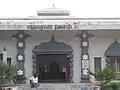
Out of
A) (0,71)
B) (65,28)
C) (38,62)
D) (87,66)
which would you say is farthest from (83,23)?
(0,71)

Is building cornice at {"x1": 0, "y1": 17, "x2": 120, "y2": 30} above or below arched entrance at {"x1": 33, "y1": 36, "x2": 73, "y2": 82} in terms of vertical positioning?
above

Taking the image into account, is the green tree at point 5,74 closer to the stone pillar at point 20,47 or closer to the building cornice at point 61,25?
the stone pillar at point 20,47

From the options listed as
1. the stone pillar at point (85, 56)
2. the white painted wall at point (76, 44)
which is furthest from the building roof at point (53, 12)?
the stone pillar at point (85, 56)

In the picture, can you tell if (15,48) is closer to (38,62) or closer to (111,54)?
(38,62)

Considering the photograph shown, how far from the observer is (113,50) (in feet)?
75.7

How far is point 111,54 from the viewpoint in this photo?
75.2 ft

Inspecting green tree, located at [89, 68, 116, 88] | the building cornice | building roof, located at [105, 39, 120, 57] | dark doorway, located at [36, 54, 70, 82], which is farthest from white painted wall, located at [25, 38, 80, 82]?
green tree, located at [89, 68, 116, 88]

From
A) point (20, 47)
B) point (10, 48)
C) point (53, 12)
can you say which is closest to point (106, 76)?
point (20, 47)

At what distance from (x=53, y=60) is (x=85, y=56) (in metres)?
3.36

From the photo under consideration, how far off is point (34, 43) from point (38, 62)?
1.53m

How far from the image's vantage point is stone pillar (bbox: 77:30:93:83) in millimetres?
22469

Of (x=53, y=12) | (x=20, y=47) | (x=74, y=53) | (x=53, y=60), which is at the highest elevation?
(x=53, y=12)

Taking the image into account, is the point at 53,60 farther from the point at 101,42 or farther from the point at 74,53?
the point at 101,42

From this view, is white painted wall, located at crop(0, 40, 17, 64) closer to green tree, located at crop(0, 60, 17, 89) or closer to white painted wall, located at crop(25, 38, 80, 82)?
white painted wall, located at crop(25, 38, 80, 82)
